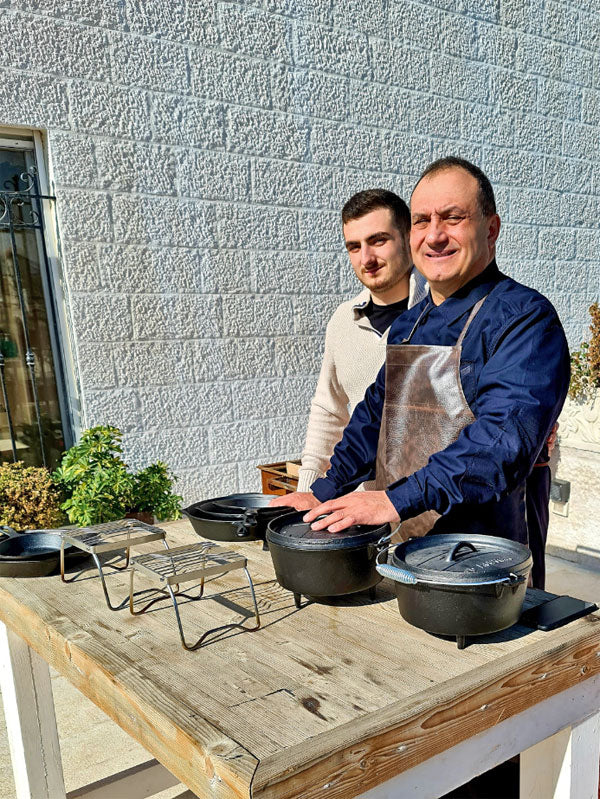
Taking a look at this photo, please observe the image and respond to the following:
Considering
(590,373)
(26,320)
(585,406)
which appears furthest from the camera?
(590,373)

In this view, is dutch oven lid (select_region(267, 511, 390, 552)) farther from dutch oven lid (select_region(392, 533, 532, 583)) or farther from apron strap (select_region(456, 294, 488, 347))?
apron strap (select_region(456, 294, 488, 347))

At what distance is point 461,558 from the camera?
150 cm

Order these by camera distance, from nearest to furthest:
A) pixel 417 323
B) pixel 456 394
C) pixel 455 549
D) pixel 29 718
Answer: pixel 455 549 → pixel 456 394 → pixel 417 323 → pixel 29 718

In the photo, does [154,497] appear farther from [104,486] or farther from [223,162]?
[223,162]

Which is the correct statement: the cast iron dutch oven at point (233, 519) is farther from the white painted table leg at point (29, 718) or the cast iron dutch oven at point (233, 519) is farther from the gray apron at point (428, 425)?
the white painted table leg at point (29, 718)

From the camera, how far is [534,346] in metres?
1.71

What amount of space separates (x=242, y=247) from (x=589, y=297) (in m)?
3.80

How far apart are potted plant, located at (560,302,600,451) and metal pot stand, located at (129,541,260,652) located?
3.42 meters

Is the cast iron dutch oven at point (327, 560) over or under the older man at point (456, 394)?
under

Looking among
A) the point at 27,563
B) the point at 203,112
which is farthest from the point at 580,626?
the point at 203,112

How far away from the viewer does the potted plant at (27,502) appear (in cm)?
369

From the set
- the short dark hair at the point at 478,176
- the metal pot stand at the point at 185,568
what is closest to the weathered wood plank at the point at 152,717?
the metal pot stand at the point at 185,568

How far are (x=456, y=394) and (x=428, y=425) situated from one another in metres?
0.13

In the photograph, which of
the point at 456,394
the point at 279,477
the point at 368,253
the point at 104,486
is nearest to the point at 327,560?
the point at 456,394
